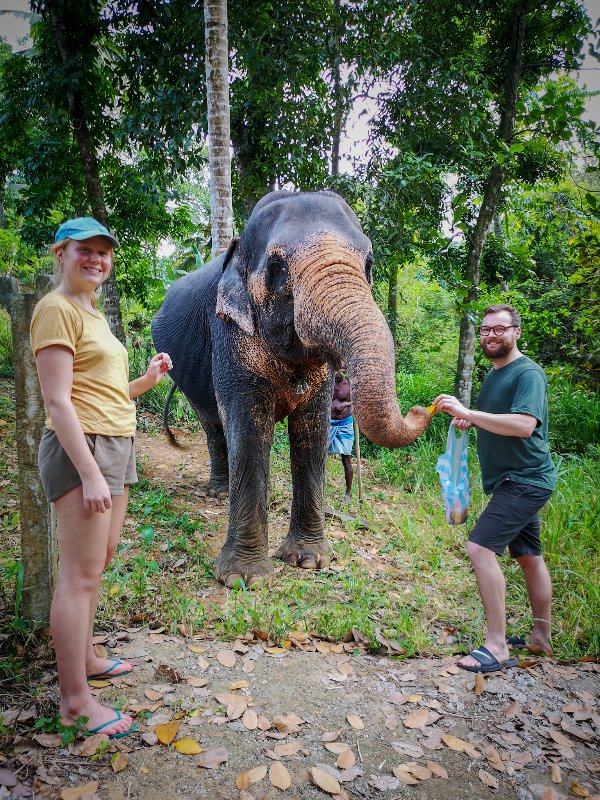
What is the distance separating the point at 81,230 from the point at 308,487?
2.77 metres

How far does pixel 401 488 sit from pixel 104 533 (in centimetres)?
507

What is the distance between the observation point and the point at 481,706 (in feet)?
9.34

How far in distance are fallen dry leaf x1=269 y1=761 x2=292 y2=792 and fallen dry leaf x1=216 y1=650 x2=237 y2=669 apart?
2.47 feet

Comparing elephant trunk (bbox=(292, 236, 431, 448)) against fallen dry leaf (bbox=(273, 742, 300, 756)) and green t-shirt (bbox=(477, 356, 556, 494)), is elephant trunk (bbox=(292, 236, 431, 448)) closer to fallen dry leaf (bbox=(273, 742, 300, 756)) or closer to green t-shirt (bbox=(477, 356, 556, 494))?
green t-shirt (bbox=(477, 356, 556, 494))

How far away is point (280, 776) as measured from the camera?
2.27 m

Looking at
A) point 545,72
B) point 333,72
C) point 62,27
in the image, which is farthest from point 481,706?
point 545,72

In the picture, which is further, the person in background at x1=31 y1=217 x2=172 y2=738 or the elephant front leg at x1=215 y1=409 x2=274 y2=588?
the elephant front leg at x1=215 y1=409 x2=274 y2=588

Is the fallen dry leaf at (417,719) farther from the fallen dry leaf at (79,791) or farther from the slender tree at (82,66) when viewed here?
the slender tree at (82,66)

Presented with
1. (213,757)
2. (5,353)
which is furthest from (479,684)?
(5,353)

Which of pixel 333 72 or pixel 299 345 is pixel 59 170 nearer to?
pixel 333 72

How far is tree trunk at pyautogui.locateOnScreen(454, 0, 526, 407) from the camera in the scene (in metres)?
8.37

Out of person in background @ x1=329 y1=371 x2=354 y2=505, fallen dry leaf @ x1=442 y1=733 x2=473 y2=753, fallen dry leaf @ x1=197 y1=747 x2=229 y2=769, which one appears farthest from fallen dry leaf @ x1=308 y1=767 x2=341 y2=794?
person in background @ x1=329 y1=371 x2=354 y2=505

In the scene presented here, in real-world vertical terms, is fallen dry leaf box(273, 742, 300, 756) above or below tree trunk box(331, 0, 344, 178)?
below

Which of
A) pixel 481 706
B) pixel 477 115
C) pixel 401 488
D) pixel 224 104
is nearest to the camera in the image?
pixel 481 706
